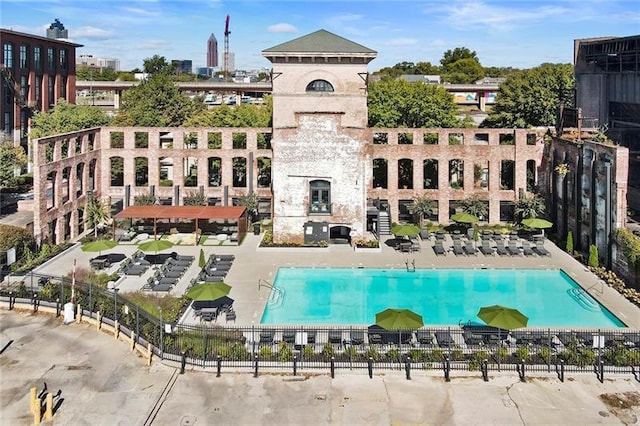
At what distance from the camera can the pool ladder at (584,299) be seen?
2849 cm

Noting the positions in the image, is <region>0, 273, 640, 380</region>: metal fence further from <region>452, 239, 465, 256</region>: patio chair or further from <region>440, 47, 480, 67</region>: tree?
<region>440, 47, 480, 67</region>: tree

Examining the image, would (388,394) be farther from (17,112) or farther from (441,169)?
(17,112)

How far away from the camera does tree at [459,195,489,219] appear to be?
4344 cm

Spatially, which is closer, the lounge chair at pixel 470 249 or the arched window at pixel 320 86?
the lounge chair at pixel 470 249

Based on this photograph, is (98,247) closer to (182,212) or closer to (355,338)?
(182,212)

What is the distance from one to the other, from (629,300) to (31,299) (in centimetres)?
2851

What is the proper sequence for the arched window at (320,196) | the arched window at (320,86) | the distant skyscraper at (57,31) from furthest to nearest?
the distant skyscraper at (57,31)
the arched window at (320,86)
the arched window at (320,196)

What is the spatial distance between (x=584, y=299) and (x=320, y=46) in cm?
2462

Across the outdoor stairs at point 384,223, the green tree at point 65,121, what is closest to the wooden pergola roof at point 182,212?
the outdoor stairs at point 384,223

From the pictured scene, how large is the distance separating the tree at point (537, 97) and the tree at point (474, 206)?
18098 mm

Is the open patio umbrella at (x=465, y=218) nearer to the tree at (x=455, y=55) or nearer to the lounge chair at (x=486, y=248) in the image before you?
the lounge chair at (x=486, y=248)

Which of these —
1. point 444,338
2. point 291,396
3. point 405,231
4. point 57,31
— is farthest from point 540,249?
point 57,31

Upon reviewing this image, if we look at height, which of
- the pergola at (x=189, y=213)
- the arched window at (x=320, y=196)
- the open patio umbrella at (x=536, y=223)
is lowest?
the open patio umbrella at (x=536, y=223)

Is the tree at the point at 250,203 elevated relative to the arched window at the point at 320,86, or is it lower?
lower
